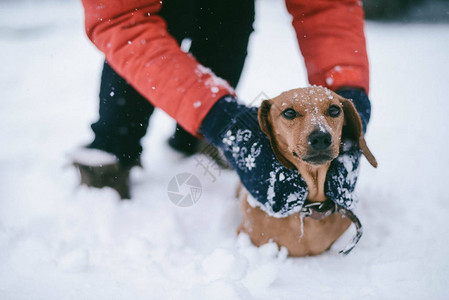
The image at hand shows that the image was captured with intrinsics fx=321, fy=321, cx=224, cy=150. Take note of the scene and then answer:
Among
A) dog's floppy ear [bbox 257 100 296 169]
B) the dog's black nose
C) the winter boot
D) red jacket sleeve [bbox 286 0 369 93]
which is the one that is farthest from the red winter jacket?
the winter boot

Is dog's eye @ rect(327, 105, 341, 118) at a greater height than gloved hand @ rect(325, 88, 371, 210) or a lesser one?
greater

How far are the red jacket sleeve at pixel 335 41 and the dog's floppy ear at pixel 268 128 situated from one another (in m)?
0.30

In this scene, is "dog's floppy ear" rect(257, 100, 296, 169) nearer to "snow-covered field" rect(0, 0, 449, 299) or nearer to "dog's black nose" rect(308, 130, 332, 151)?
"dog's black nose" rect(308, 130, 332, 151)

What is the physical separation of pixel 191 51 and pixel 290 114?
0.75m

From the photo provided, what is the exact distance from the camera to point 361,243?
127 centimetres

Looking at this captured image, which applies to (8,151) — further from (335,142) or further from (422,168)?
(422,168)

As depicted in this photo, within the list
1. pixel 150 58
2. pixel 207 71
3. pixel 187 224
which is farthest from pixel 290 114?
pixel 187 224

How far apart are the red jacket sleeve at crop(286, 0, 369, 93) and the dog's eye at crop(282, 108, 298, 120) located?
0.95 ft

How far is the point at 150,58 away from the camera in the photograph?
3.51 ft

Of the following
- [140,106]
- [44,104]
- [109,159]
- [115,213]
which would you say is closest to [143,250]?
[115,213]

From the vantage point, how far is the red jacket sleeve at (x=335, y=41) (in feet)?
3.87

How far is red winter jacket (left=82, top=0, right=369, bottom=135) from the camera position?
1053 millimetres

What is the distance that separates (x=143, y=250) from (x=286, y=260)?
1.75ft

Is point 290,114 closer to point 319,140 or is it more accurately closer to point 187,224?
point 319,140
